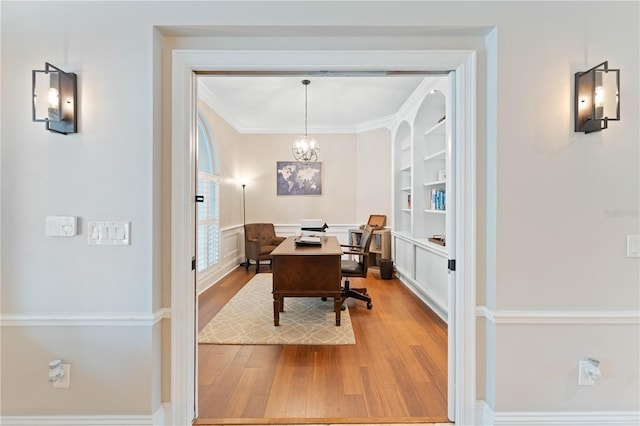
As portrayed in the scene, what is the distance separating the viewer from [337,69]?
1.70m

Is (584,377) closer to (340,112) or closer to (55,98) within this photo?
(55,98)

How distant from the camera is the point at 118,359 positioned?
159cm

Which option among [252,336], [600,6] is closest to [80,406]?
[252,336]

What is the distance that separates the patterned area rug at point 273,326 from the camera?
280 centimetres

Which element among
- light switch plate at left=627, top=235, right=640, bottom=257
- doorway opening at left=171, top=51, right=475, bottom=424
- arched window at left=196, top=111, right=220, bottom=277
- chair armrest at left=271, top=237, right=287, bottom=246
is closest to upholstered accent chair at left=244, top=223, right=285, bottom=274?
chair armrest at left=271, top=237, right=287, bottom=246

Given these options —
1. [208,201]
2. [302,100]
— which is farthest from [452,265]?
[208,201]

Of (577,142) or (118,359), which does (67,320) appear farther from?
(577,142)

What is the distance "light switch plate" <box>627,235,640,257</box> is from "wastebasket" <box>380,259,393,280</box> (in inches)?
138

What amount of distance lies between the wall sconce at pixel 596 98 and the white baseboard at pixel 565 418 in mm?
1540

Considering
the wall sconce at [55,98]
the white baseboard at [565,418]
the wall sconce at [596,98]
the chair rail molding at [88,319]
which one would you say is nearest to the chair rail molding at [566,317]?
the white baseboard at [565,418]

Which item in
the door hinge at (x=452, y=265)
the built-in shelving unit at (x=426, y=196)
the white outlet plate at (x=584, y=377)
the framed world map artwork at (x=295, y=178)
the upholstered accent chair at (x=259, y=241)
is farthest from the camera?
the framed world map artwork at (x=295, y=178)

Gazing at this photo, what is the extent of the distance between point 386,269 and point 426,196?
4.82 feet

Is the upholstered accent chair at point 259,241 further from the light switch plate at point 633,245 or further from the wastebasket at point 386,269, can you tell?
the light switch plate at point 633,245

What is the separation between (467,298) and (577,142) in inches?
41.2
